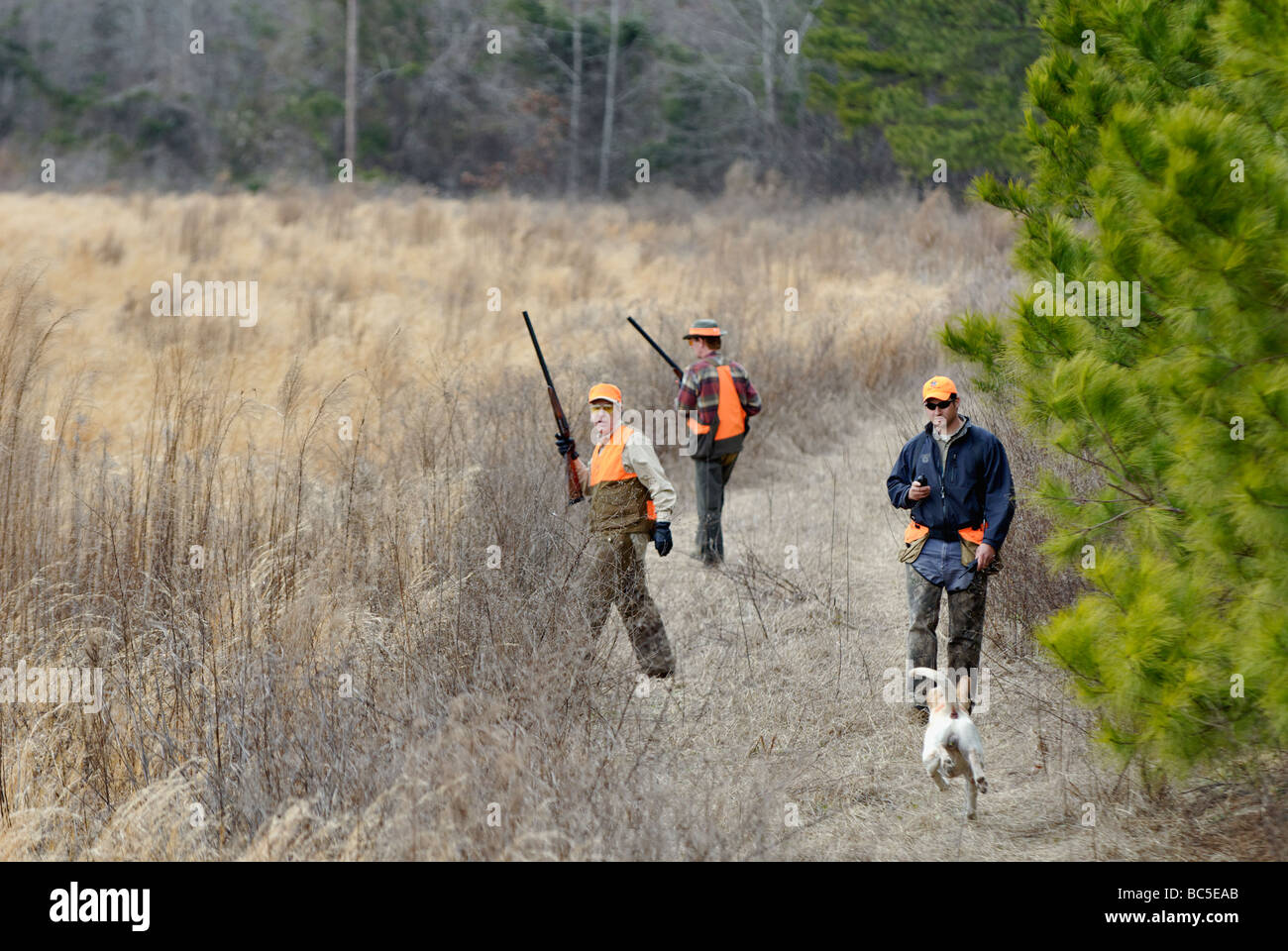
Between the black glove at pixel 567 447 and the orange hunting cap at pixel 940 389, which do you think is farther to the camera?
the black glove at pixel 567 447

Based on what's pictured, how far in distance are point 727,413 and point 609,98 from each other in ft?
96.2

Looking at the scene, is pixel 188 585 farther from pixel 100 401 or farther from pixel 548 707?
pixel 100 401

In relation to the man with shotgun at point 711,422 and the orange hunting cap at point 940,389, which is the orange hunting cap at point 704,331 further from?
the orange hunting cap at point 940,389

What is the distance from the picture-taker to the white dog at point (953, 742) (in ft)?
13.9

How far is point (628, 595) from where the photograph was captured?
5602 mm

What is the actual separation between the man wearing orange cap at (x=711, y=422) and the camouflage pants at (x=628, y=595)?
84.1 inches

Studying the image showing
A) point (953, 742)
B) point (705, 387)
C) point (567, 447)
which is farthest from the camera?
point (705, 387)

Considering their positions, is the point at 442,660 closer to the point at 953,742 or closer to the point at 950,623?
→ the point at 953,742

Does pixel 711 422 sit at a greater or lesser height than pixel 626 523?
greater

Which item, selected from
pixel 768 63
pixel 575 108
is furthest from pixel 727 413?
A: pixel 575 108

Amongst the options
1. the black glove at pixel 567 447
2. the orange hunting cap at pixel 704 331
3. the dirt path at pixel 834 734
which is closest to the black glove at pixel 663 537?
the dirt path at pixel 834 734

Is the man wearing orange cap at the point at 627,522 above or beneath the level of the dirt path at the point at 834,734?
above

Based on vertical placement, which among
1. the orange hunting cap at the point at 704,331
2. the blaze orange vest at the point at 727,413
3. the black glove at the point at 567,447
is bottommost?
the black glove at the point at 567,447
